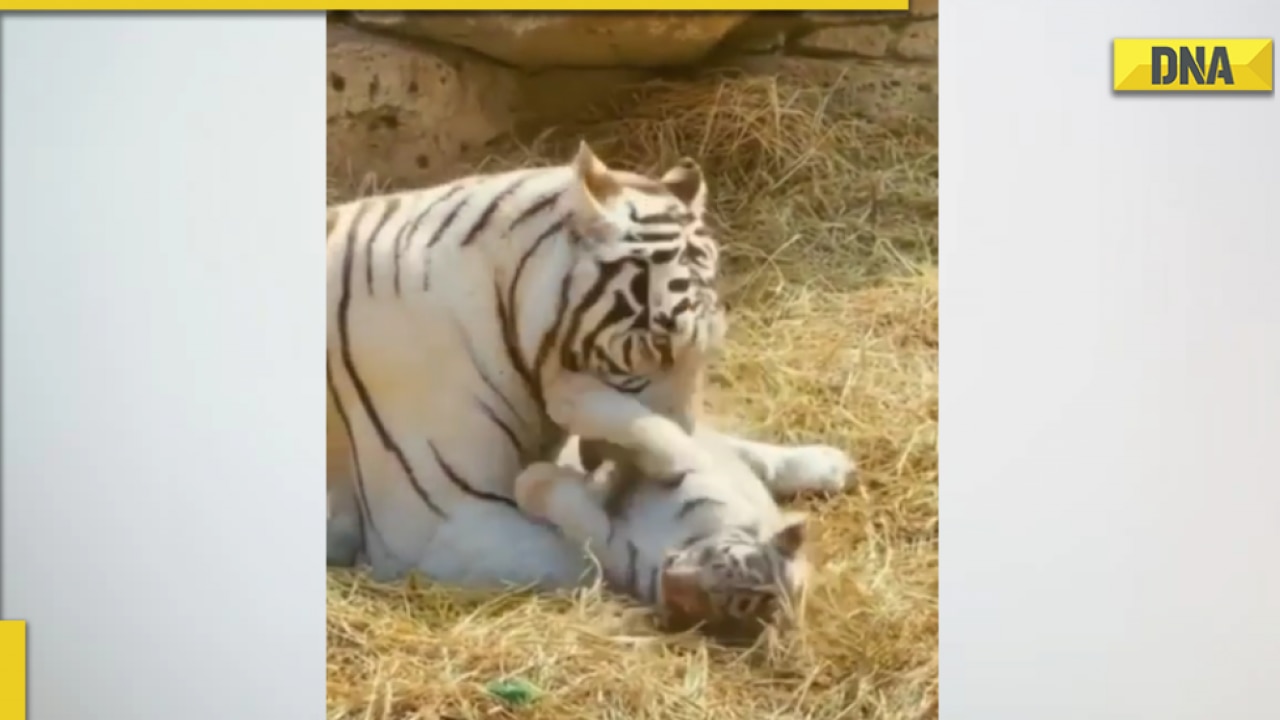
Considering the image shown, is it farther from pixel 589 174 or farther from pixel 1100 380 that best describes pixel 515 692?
pixel 1100 380

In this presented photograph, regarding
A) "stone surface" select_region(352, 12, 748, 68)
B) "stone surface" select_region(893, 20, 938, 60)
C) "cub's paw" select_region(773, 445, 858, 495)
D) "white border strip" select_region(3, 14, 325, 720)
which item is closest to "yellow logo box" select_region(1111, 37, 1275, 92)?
"stone surface" select_region(893, 20, 938, 60)

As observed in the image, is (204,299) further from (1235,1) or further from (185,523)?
(1235,1)

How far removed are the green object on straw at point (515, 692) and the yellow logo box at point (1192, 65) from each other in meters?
1.26

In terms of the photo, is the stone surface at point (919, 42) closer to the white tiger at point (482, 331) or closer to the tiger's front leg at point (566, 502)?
the white tiger at point (482, 331)

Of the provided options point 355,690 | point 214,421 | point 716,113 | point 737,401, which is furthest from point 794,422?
point 214,421

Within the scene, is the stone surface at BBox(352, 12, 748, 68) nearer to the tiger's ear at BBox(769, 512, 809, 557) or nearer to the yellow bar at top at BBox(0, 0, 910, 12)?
the yellow bar at top at BBox(0, 0, 910, 12)

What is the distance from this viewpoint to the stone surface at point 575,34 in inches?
69.9

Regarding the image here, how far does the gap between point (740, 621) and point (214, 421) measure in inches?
33.9

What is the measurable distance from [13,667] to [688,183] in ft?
4.23

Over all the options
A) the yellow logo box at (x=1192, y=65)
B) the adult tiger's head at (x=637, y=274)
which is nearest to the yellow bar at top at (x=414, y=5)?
the adult tiger's head at (x=637, y=274)

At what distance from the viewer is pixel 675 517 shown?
68.9 inches

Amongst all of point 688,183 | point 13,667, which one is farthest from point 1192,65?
point 13,667

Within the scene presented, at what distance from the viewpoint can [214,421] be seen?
1810mm

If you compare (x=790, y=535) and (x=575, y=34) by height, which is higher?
(x=575, y=34)
